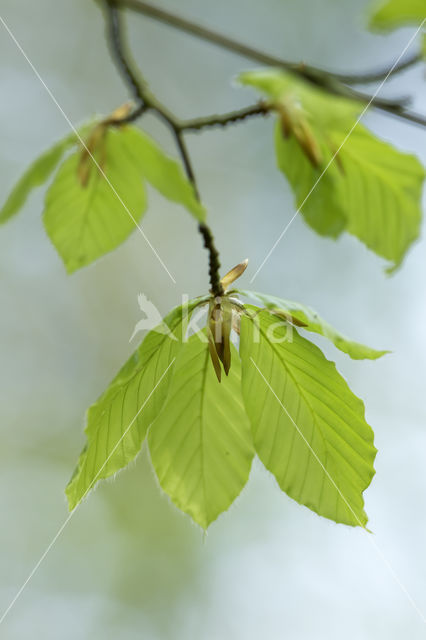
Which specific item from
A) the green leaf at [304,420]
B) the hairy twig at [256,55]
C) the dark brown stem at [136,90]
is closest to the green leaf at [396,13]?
the hairy twig at [256,55]

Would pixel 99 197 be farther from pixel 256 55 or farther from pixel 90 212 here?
→ pixel 256 55

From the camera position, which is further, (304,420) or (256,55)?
(304,420)

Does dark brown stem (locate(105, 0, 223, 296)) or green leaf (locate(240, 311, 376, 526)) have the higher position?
dark brown stem (locate(105, 0, 223, 296))

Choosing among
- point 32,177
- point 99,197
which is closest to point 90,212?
point 99,197

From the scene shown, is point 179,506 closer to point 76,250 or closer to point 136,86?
point 76,250

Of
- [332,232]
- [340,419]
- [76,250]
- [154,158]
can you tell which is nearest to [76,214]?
[76,250]

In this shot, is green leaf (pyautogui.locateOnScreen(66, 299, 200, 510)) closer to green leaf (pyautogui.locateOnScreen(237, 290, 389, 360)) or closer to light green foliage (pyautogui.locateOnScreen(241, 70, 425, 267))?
green leaf (pyautogui.locateOnScreen(237, 290, 389, 360))

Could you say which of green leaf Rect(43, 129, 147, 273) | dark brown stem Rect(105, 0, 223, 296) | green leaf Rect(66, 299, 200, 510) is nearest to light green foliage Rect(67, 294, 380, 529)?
green leaf Rect(66, 299, 200, 510)
